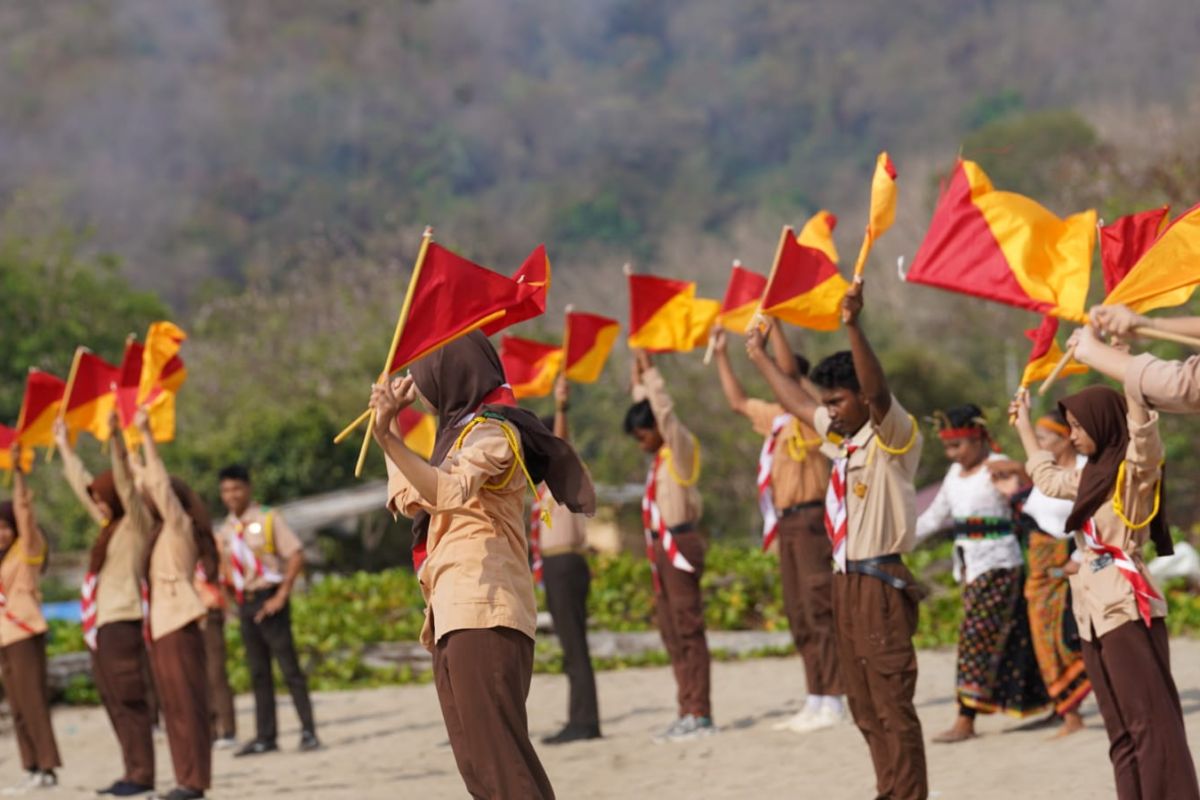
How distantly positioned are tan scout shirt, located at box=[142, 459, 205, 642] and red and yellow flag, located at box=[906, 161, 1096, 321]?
483 centimetres

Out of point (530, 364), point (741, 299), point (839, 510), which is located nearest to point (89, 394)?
point (530, 364)

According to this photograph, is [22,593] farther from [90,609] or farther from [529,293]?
[529,293]

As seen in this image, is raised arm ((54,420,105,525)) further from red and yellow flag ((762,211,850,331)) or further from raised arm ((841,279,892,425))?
raised arm ((841,279,892,425))

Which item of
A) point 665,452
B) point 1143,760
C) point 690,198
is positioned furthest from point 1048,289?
point 690,198

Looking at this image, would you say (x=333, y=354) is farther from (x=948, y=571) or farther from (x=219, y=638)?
(x=219, y=638)

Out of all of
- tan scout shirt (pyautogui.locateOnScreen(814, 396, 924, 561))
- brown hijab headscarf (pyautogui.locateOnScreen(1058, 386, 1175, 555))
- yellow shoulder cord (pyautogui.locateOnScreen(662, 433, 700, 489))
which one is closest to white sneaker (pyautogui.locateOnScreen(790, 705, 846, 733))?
yellow shoulder cord (pyautogui.locateOnScreen(662, 433, 700, 489))

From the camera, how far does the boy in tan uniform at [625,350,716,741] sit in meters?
10.7

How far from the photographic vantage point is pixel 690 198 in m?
118

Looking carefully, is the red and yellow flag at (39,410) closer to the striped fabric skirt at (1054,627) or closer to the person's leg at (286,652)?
the person's leg at (286,652)

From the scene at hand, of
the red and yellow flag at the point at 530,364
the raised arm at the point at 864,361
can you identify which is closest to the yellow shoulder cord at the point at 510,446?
the raised arm at the point at 864,361

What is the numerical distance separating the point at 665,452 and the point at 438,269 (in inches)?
204

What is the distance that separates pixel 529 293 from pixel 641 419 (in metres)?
4.80

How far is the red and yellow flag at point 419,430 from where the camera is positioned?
1231cm

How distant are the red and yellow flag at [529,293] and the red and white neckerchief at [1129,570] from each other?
7.74 feet
